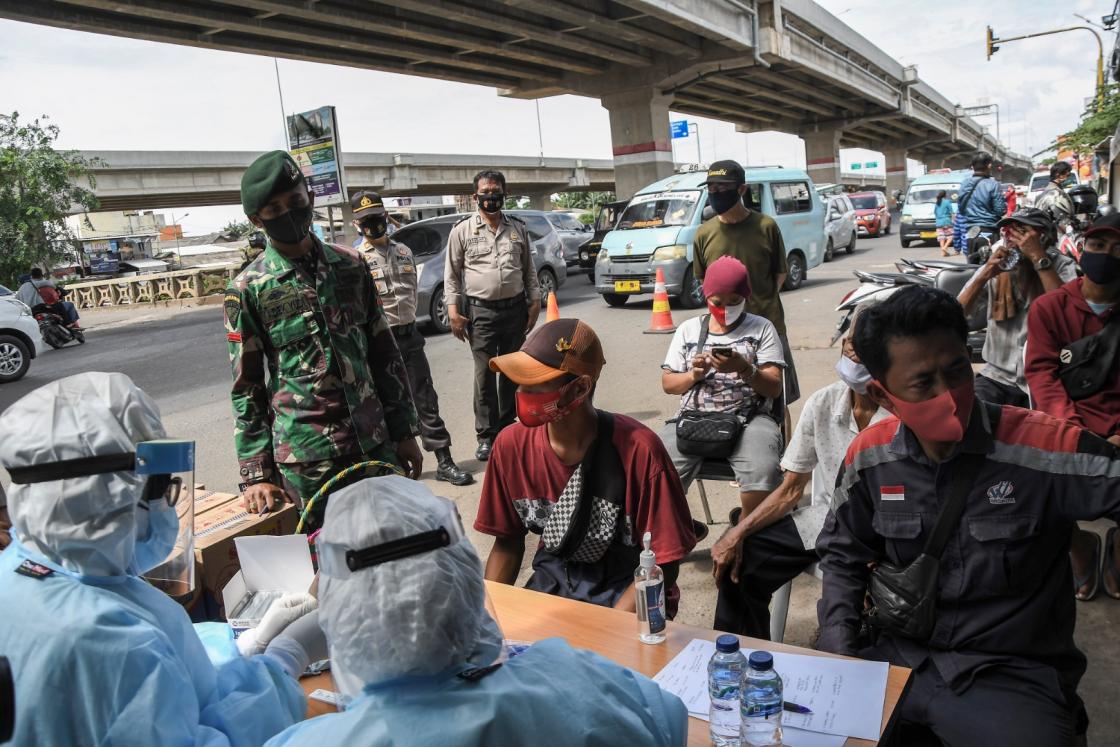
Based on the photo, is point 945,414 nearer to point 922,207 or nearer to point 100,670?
point 100,670

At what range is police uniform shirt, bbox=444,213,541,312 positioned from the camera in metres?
5.77

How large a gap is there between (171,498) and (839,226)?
20.7 meters

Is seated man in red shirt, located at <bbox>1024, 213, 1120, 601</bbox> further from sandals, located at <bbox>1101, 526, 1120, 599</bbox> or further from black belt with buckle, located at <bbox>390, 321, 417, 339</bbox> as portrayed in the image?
black belt with buckle, located at <bbox>390, 321, 417, 339</bbox>

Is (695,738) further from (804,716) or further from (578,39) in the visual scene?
(578,39)

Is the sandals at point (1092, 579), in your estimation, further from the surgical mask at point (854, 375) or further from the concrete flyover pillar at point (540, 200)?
the concrete flyover pillar at point (540, 200)

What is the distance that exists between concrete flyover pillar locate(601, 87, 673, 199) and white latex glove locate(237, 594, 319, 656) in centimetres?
2439

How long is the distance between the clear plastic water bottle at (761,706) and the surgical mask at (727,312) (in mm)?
2686

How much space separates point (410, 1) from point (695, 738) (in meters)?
16.7

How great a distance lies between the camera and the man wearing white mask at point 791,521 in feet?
9.86

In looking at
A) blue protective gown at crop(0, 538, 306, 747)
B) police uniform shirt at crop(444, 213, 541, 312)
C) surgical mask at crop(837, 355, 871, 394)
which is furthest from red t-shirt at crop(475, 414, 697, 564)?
police uniform shirt at crop(444, 213, 541, 312)

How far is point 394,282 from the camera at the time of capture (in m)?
5.90

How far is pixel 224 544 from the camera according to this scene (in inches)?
127

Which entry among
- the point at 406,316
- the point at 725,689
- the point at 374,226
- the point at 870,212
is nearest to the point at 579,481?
the point at 725,689

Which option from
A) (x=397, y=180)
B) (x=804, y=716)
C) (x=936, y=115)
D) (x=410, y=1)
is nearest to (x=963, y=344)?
(x=804, y=716)
